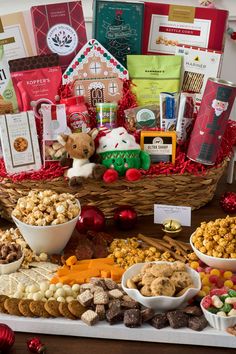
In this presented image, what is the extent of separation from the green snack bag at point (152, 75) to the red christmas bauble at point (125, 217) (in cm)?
43

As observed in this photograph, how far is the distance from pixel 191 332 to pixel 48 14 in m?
1.18

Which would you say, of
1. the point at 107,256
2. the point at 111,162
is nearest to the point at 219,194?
the point at 111,162

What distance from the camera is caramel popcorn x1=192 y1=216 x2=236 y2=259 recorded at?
134cm

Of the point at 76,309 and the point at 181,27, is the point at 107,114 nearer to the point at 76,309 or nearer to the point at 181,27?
the point at 181,27

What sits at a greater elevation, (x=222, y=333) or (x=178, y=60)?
(x=178, y=60)

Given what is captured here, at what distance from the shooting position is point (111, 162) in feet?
5.23

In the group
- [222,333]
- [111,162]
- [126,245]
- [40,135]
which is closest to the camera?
[222,333]

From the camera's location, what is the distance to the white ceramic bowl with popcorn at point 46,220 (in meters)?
1.38

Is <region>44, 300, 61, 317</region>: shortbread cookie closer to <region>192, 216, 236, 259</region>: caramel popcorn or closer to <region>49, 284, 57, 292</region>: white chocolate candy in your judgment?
<region>49, 284, 57, 292</region>: white chocolate candy

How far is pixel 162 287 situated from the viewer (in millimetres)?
1163

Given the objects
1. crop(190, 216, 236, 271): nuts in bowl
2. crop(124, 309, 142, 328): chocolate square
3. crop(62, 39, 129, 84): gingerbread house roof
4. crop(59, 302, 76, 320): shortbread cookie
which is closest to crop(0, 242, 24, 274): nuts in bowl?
crop(59, 302, 76, 320): shortbread cookie

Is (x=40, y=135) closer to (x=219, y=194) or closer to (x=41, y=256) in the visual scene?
(x=41, y=256)

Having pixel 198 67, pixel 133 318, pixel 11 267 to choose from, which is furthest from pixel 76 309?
pixel 198 67

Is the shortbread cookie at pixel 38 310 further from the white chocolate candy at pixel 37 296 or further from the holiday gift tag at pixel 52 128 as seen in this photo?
the holiday gift tag at pixel 52 128
